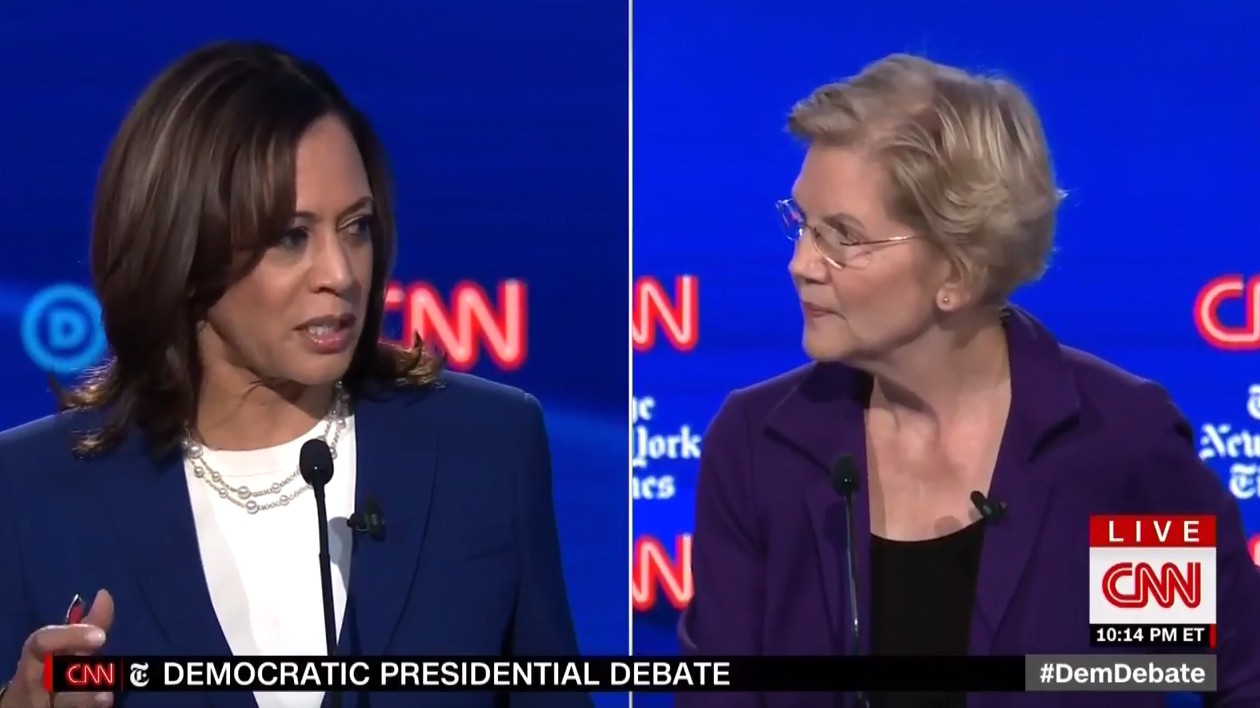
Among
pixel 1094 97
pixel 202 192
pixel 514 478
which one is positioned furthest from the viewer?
pixel 1094 97

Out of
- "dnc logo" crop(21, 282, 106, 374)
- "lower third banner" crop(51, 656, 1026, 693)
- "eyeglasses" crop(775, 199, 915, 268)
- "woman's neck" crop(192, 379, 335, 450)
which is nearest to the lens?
"lower third banner" crop(51, 656, 1026, 693)

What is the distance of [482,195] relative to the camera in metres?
2.58

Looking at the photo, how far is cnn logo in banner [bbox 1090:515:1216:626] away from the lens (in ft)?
7.44

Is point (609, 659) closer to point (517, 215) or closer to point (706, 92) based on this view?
point (517, 215)

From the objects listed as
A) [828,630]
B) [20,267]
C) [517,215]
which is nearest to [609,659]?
[828,630]

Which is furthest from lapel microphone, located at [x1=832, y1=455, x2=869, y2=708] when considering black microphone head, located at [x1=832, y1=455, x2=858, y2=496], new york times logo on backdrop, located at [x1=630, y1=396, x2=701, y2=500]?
new york times logo on backdrop, located at [x1=630, y1=396, x2=701, y2=500]

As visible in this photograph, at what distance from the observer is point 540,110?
2.58 m

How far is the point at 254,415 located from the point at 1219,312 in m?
1.49

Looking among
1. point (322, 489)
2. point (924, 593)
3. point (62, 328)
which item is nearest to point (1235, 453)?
point (924, 593)

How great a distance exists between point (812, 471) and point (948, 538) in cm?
20

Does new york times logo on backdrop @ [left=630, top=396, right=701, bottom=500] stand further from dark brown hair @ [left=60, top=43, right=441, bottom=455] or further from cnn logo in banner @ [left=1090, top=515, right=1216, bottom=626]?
cnn logo in banner @ [left=1090, top=515, right=1216, bottom=626]

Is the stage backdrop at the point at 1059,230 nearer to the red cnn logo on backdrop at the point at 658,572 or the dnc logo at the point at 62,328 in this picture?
the red cnn logo on backdrop at the point at 658,572

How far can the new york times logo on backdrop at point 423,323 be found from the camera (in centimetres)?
250

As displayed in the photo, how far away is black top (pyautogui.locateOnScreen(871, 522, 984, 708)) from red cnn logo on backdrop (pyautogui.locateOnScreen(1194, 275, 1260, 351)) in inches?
24.2
